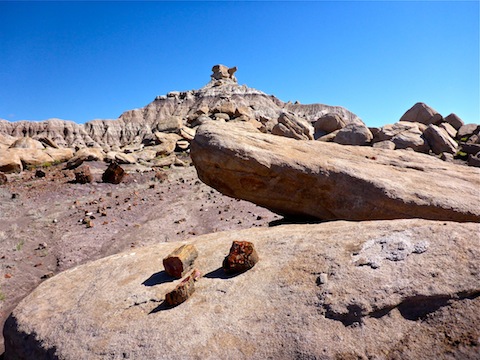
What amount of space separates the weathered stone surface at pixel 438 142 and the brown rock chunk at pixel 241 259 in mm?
24613

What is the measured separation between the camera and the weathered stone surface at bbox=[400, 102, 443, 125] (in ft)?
104

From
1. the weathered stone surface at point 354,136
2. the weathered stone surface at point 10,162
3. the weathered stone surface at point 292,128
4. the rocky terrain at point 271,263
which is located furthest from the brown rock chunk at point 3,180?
the weathered stone surface at point 354,136

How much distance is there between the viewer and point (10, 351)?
220 inches

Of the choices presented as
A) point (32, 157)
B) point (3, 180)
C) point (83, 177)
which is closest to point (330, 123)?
point (83, 177)

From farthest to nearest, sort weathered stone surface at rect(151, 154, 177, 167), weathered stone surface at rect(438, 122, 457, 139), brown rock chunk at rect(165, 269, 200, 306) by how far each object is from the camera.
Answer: weathered stone surface at rect(438, 122, 457, 139), weathered stone surface at rect(151, 154, 177, 167), brown rock chunk at rect(165, 269, 200, 306)

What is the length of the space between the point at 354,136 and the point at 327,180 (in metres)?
18.3

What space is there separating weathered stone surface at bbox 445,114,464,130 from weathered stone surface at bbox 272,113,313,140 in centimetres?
1773

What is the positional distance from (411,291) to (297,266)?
1.59m

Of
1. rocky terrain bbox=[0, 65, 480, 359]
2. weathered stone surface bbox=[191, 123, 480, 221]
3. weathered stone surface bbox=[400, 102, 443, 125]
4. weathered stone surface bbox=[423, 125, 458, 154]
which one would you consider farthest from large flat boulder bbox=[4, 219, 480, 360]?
weathered stone surface bbox=[400, 102, 443, 125]

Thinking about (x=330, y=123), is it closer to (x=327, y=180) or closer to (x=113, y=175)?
(x=113, y=175)

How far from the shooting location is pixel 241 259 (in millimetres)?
5371

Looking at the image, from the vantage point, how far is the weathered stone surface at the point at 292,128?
74.2 ft

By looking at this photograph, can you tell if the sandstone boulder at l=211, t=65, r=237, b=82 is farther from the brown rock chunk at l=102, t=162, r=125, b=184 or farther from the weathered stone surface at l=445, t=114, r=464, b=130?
the brown rock chunk at l=102, t=162, r=125, b=184

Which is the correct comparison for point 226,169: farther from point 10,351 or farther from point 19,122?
point 19,122
